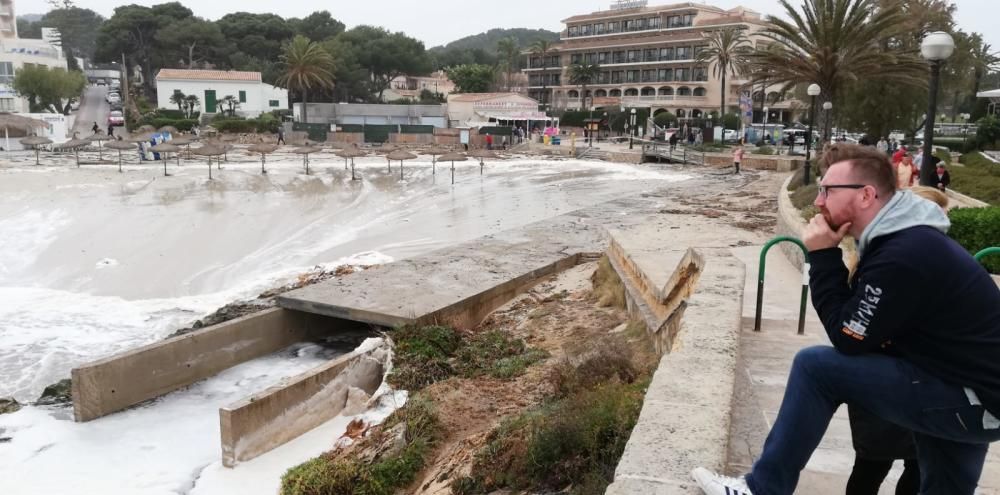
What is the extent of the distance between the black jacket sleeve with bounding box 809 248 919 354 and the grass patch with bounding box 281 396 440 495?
455cm

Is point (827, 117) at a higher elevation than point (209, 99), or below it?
below

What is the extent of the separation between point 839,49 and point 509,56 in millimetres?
87611

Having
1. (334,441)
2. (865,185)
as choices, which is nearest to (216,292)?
(334,441)

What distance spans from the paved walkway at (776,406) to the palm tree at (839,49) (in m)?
19.2

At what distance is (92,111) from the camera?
77188mm

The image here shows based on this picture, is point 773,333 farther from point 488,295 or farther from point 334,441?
point 488,295

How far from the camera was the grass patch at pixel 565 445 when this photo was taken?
177 inches

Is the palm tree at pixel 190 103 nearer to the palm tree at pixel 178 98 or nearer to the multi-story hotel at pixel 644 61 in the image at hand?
the palm tree at pixel 178 98

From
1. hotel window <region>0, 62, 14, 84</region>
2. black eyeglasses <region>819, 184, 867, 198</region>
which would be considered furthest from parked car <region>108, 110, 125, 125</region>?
black eyeglasses <region>819, 184, 867, 198</region>

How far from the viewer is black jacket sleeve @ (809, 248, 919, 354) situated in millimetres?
2414

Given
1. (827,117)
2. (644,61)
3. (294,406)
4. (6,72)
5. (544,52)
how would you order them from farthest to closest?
(544,52)
(644,61)
(6,72)
(827,117)
(294,406)

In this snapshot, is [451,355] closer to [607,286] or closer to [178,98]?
[607,286]

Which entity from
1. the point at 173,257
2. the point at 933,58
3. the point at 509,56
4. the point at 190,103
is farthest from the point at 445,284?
the point at 509,56

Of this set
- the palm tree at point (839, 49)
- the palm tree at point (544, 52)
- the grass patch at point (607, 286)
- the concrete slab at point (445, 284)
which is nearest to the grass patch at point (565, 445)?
the grass patch at point (607, 286)
